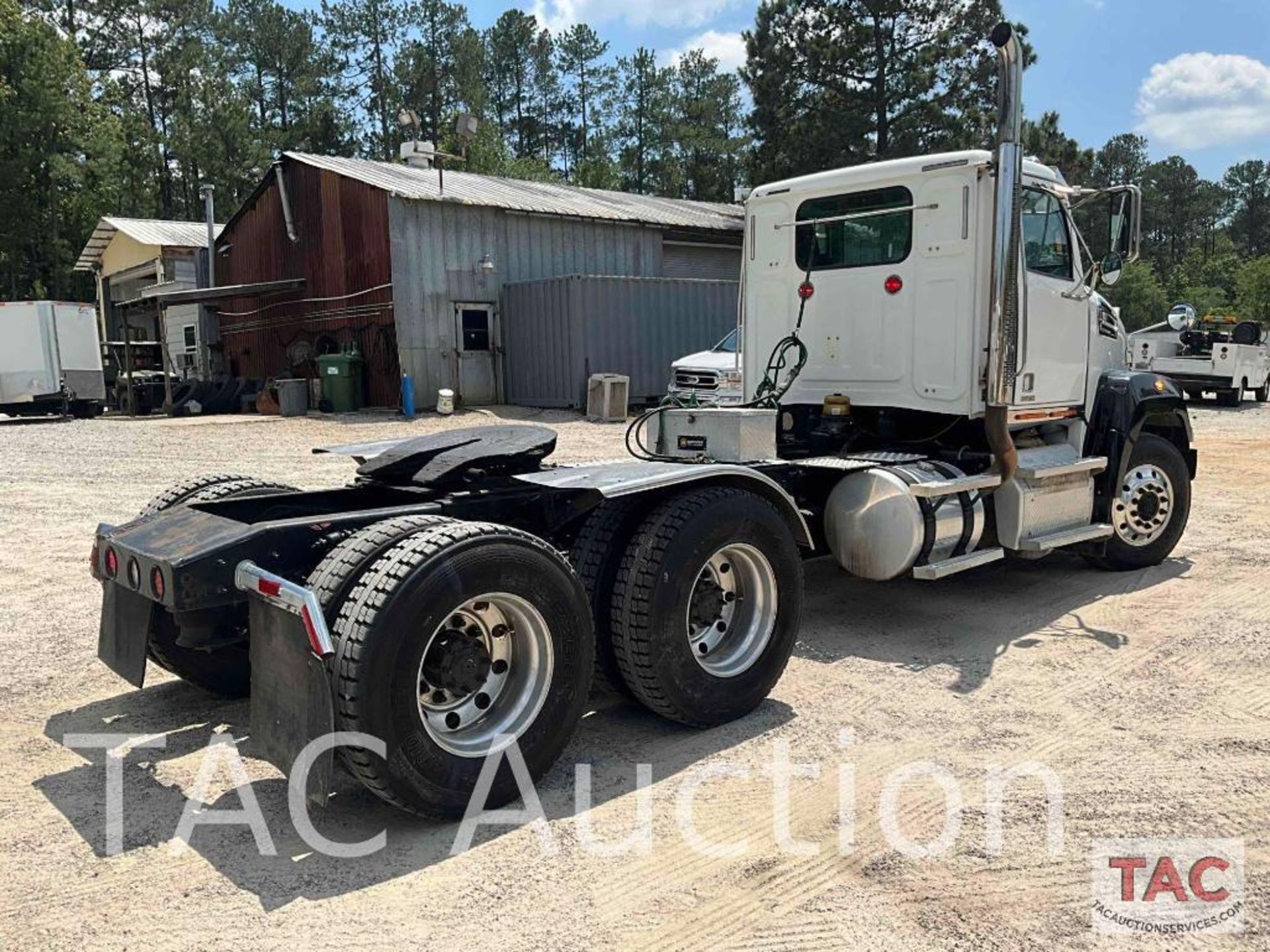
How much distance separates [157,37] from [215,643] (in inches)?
2390

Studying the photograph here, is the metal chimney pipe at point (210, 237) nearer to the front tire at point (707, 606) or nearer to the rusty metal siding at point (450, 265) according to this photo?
the rusty metal siding at point (450, 265)

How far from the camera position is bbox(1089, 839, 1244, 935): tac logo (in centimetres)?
299

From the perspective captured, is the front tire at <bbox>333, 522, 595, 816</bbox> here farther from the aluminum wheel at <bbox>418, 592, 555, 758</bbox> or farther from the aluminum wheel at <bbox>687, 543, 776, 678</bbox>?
the aluminum wheel at <bbox>687, 543, 776, 678</bbox>

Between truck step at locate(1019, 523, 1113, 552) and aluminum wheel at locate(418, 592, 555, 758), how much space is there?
3857 mm

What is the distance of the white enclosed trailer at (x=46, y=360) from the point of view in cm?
2180

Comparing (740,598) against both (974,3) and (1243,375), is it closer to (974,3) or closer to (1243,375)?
(1243,375)

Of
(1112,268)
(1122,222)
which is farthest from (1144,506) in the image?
(1122,222)

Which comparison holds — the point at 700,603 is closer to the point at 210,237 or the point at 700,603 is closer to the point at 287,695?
the point at 287,695

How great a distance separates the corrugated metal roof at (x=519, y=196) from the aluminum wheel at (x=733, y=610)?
1610 cm

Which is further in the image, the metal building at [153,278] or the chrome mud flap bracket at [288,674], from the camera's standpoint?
the metal building at [153,278]

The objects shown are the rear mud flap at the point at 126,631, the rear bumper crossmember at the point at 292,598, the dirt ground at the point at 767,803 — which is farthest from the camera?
the rear mud flap at the point at 126,631

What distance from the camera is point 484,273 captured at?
2152 cm

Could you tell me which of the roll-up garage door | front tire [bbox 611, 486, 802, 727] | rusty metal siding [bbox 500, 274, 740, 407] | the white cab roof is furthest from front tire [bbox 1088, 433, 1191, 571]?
the roll-up garage door

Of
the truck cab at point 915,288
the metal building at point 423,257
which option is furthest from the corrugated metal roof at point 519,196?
the truck cab at point 915,288
